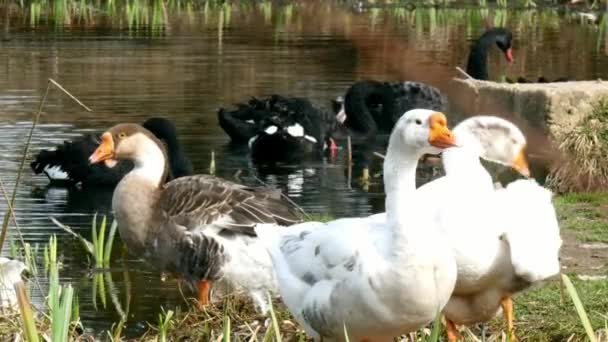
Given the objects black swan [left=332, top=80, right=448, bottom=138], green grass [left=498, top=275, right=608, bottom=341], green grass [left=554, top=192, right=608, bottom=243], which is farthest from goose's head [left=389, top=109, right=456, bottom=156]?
black swan [left=332, top=80, right=448, bottom=138]

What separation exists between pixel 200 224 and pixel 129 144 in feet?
2.96

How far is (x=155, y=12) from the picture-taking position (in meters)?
32.4

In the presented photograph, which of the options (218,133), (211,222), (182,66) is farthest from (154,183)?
(182,66)

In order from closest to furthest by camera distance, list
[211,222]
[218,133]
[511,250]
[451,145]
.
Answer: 1. [451,145]
2. [511,250]
3. [211,222]
4. [218,133]

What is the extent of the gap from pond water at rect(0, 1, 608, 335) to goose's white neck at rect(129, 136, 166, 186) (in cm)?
77

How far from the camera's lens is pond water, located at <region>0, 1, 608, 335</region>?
11602 mm

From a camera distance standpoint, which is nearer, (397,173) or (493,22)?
(397,173)

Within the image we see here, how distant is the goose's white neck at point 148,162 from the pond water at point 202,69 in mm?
767

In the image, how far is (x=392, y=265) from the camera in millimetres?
5754

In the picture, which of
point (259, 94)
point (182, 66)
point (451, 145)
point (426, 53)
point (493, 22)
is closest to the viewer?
point (451, 145)

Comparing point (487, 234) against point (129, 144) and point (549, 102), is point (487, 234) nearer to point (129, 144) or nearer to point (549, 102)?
point (129, 144)

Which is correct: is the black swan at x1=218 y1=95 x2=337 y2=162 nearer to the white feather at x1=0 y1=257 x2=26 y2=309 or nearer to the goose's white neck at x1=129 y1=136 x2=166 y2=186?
the goose's white neck at x1=129 y1=136 x2=166 y2=186

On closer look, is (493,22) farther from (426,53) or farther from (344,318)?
(344,318)

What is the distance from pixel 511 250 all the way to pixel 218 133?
9.78 metres
